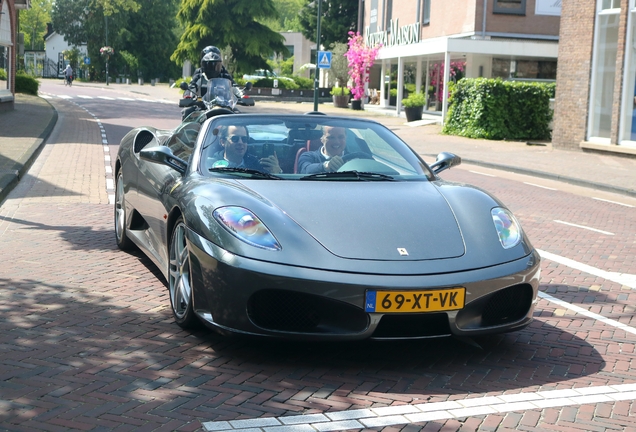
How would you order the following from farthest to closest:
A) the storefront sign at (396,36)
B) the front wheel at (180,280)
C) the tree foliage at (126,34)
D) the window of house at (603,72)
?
the tree foliage at (126,34) → the storefront sign at (396,36) → the window of house at (603,72) → the front wheel at (180,280)

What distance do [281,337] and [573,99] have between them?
19.9 meters

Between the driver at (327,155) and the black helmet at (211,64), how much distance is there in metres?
9.41

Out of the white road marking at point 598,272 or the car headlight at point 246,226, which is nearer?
the car headlight at point 246,226

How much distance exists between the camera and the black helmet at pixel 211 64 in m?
14.7

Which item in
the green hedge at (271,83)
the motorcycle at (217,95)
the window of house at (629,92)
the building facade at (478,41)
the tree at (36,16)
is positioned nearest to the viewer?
the motorcycle at (217,95)

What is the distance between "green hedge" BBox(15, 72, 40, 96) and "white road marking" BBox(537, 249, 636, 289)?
3669cm

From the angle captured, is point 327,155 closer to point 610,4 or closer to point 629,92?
point 629,92

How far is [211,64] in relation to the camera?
48.5ft

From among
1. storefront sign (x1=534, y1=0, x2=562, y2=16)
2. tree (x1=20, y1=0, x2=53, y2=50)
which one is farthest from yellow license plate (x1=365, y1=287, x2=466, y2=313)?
tree (x1=20, y1=0, x2=53, y2=50)

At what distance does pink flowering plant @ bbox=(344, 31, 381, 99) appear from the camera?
44.8 m

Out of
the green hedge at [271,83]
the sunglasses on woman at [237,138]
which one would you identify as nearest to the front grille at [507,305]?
the sunglasses on woman at [237,138]

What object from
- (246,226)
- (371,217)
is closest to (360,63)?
(371,217)

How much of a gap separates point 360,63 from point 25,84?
679 inches

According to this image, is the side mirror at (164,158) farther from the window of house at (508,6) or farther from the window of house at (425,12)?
the window of house at (425,12)
